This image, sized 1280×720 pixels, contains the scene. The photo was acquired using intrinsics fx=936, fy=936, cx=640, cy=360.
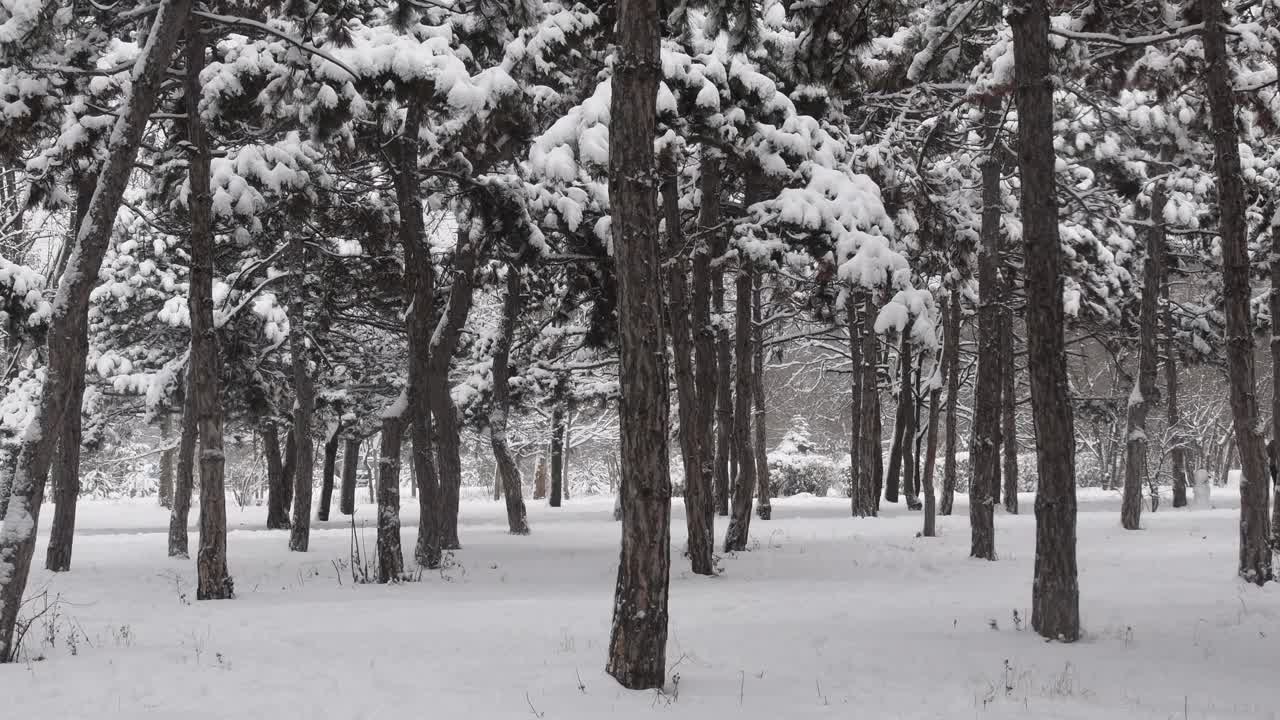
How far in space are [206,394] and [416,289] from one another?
11.2 feet

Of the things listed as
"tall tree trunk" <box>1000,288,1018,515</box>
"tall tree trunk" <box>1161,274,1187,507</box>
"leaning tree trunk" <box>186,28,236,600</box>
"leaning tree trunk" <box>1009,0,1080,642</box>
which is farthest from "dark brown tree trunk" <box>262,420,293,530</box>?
"tall tree trunk" <box>1161,274,1187,507</box>

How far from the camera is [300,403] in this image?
719 inches

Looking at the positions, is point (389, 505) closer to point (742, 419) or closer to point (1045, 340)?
point (742, 419)

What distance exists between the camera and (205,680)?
6129 mm

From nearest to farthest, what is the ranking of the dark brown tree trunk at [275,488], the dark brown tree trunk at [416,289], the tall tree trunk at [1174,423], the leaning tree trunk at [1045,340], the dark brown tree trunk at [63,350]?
the dark brown tree trunk at [63,350] < the leaning tree trunk at [1045,340] < the dark brown tree trunk at [416,289] < the tall tree trunk at [1174,423] < the dark brown tree trunk at [275,488]

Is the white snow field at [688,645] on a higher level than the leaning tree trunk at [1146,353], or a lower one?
lower

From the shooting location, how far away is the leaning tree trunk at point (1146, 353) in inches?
713

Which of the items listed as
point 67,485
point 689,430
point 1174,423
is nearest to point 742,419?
point 689,430

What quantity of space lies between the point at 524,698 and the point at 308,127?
8314 millimetres

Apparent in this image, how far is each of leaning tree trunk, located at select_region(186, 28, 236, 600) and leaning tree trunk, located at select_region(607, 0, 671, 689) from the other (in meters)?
5.99

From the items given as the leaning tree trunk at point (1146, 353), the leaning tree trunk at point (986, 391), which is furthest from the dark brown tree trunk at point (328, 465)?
the leaning tree trunk at point (1146, 353)

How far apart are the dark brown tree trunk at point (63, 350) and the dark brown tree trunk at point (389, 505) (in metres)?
5.27

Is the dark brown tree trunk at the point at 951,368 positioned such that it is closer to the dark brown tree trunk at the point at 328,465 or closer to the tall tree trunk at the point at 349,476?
the dark brown tree trunk at the point at 328,465

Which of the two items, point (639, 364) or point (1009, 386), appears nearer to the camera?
point (639, 364)
